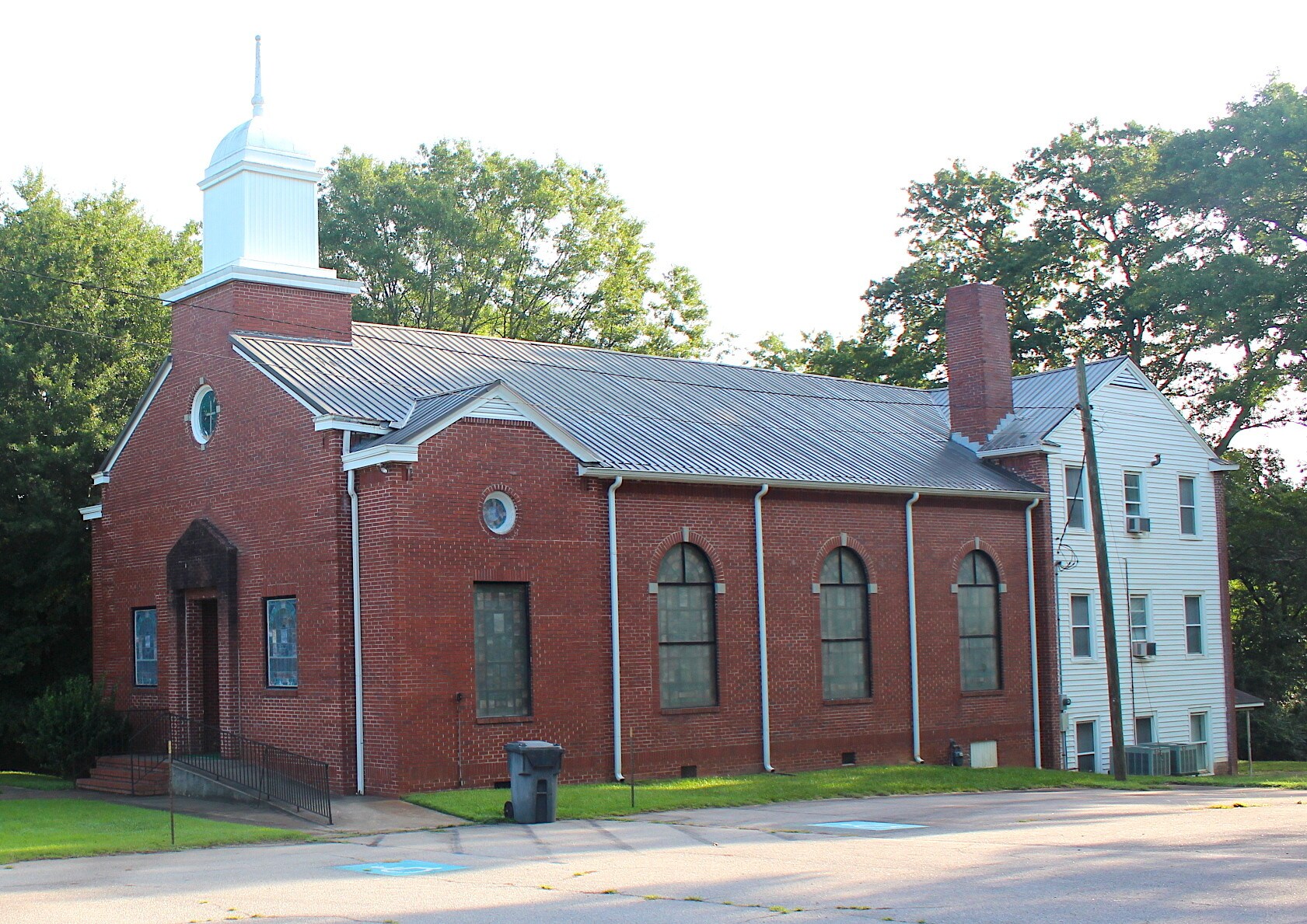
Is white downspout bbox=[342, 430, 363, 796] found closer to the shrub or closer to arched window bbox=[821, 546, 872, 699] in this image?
the shrub

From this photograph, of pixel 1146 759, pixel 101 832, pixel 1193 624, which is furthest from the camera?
pixel 1193 624

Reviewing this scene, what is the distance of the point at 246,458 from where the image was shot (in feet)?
83.4

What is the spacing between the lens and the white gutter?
24500 mm

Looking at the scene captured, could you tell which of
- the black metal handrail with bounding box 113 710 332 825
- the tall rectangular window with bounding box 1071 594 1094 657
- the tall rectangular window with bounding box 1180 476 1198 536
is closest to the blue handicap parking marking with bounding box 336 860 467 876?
the black metal handrail with bounding box 113 710 332 825

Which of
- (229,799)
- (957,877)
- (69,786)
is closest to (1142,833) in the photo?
(957,877)

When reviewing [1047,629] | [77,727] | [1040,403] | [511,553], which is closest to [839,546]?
[1047,629]

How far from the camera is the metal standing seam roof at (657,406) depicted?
82.6ft

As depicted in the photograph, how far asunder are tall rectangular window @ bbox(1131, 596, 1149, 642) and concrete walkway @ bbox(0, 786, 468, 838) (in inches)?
797

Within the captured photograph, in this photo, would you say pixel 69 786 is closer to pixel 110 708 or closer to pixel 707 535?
pixel 110 708

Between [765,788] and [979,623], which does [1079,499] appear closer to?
[979,623]

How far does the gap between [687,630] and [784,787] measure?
3703 millimetres

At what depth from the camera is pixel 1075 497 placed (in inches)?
1308

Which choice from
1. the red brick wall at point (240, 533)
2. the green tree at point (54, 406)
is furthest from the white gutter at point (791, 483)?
the green tree at point (54, 406)

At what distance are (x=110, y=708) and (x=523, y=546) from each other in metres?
9.94
